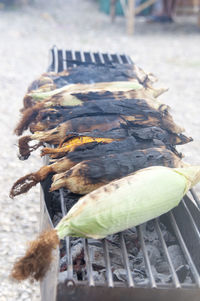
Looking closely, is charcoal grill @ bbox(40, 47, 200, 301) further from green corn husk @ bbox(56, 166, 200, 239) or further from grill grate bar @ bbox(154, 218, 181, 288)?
green corn husk @ bbox(56, 166, 200, 239)

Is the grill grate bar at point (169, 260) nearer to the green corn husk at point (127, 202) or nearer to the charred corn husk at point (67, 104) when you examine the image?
the green corn husk at point (127, 202)

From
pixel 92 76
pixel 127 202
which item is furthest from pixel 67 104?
pixel 127 202

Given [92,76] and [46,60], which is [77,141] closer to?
[92,76]

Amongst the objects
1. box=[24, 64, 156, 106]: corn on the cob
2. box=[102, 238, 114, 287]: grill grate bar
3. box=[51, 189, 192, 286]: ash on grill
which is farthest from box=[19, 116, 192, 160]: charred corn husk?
box=[24, 64, 156, 106]: corn on the cob

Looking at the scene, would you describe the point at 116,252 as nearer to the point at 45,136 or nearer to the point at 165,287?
the point at 165,287

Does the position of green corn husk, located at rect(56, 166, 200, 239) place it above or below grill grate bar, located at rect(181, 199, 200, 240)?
above

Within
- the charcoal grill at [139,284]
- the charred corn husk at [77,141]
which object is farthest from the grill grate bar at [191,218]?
the charred corn husk at [77,141]

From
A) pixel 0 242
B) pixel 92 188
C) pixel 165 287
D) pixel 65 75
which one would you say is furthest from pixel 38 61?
pixel 165 287
